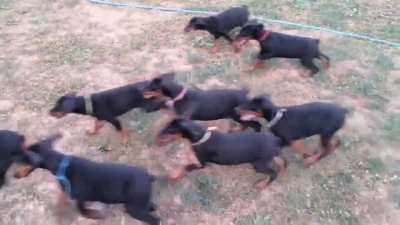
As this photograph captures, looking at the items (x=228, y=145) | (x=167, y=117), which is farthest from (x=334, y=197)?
(x=167, y=117)

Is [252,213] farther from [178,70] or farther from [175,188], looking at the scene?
[178,70]

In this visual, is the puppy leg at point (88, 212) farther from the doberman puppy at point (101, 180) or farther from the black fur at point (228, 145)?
the black fur at point (228, 145)

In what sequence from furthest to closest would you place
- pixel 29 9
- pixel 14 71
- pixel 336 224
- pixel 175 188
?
1. pixel 29 9
2. pixel 14 71
3. pixel 175 188
4. pixel 336 224

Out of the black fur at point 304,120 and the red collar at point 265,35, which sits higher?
the red collar at point 265,35

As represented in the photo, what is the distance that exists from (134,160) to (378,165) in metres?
2.82

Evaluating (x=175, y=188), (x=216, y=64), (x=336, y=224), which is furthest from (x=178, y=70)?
(x=336, y=224)

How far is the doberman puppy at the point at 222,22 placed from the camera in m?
7.62

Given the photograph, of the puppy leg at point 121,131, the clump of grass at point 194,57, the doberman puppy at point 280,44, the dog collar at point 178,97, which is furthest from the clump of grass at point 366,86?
the puppy leg at point 121,131

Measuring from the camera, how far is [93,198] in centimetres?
501

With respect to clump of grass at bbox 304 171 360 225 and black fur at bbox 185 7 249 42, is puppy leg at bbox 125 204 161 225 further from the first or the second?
black fur at bbox 185 7 249 42

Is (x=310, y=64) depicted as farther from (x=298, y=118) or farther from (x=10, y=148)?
(x=10, y=148)

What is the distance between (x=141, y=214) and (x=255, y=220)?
123 cm

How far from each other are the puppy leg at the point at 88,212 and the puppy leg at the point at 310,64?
354cm

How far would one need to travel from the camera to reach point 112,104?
6.05 m
